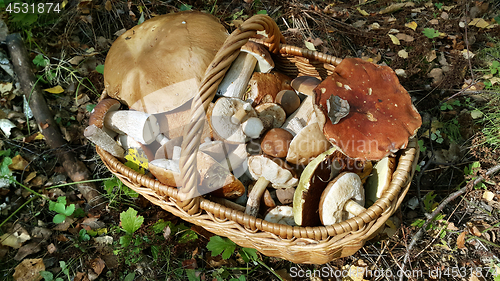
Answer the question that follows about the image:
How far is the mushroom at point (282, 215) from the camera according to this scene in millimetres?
1890

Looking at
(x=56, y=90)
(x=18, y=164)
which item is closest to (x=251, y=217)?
(x=18, y=164)

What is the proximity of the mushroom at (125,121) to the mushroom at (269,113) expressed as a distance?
769mm

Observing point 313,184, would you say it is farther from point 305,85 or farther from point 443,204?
point 443,204

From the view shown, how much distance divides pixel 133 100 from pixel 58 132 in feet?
3.91

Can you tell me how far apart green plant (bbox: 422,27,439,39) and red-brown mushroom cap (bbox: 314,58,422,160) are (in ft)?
5.86

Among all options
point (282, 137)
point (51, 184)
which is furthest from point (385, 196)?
point (51, 184)

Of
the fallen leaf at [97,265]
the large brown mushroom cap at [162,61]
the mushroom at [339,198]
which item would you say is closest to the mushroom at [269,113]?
the large brown mushroom cap at [162,61]

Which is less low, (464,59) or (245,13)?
(245,13)

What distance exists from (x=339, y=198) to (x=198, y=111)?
3.12 feet

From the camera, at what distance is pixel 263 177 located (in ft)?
6.48

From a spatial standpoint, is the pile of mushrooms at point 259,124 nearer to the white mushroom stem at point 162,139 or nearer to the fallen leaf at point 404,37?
the white mushroom stem at point 162,139

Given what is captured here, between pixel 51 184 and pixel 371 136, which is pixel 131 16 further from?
pixel 371 136

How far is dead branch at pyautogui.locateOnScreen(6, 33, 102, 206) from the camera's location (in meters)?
2.58

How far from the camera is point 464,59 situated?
3.13 meters
